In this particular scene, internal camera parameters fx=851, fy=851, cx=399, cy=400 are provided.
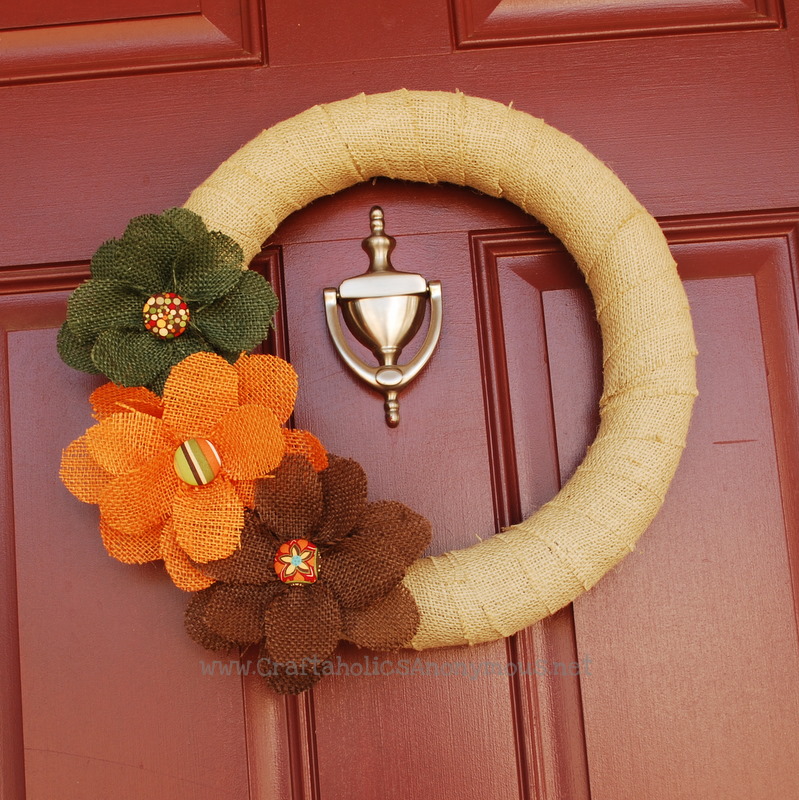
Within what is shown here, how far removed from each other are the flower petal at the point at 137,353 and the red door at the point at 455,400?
0.12 m

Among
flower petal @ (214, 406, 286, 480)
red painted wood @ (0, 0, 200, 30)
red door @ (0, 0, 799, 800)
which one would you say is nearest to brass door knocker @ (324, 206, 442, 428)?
red door @ (0, 0, 799, 800)

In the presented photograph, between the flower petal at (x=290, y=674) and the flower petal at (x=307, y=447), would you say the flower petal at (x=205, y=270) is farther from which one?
the flower petal at (x=290, y=674)

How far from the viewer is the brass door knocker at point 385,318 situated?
0.65m

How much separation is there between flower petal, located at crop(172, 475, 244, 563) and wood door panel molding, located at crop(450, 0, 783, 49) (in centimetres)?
42

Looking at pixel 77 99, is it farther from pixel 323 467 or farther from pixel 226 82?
pixel 323 467

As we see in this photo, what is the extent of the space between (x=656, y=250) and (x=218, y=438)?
34 centimetres

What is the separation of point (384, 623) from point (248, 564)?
0.10m

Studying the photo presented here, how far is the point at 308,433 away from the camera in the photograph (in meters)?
0.58

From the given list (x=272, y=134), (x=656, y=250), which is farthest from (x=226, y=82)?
(x=656, y=250)

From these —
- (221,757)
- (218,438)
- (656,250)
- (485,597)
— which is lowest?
(221,757)

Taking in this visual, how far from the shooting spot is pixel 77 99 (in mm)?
701

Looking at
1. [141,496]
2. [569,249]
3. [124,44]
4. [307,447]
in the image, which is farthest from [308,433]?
[124,44]

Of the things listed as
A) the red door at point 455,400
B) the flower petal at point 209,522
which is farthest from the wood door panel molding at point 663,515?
the flower petal at point 209,522

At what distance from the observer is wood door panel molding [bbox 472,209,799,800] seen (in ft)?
2.11
